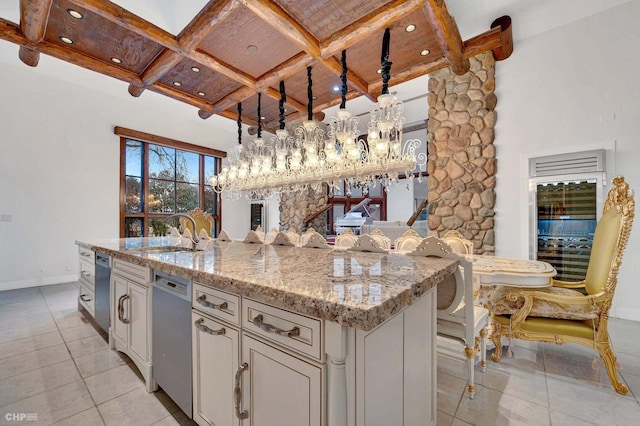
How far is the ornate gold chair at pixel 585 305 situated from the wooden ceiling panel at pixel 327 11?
2463mm

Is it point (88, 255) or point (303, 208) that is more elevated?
point (303, 208)

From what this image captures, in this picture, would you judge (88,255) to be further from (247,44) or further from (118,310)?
(247,44)

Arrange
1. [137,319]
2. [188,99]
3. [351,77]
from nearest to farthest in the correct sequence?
[137,319] < [351,77] < [188,99]

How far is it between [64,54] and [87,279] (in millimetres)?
2556

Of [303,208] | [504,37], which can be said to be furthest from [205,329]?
[303,208]

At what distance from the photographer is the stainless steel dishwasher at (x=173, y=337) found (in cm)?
136

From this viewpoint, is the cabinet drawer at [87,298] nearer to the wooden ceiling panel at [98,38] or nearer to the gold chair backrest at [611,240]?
the wooden ceiling panel at [98,38]

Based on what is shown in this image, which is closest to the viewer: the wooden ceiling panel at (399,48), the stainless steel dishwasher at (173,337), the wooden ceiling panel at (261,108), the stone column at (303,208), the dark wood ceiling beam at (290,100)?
the stainless steel dishwasher at (173,337)

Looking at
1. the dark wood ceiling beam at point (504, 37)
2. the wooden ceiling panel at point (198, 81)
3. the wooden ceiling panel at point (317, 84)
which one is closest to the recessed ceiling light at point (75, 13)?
the wooden ceiling panel at point (198, 81)

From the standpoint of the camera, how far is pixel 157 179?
594cm

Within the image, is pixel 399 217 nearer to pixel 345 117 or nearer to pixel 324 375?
pixel 345 117

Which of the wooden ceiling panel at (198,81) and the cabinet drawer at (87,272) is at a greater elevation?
the wooden ceiling panel at (198,81)

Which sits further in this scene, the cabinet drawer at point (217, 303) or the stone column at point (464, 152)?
the stone column at point (464, 152)

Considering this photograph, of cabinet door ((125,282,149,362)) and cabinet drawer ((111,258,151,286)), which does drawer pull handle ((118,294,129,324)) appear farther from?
cabinet drawer ((111,258,151,286))
